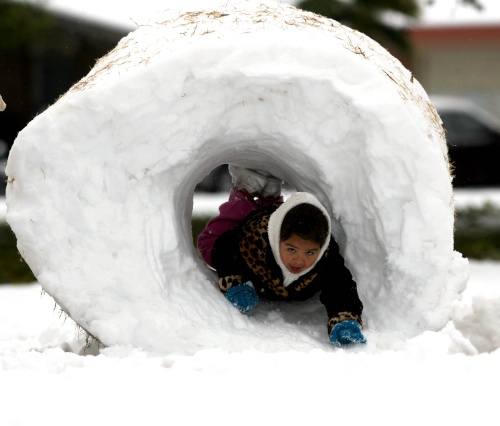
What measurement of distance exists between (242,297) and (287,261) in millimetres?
311

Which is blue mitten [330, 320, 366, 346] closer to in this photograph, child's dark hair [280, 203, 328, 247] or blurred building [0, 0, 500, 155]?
child's dark hair [280, 203, 328, 247]

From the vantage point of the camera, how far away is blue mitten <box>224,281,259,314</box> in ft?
13.1

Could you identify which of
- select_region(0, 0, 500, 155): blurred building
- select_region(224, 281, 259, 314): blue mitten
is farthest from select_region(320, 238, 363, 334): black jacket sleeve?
select_region(0, 0, 500, 155): blurred building

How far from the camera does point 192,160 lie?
12.3ft

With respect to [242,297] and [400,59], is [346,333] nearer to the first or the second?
[242,297]

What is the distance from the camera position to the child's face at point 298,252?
12.3ft

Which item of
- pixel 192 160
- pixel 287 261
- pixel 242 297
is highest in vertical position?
pixel 192 160

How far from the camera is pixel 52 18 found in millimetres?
16188

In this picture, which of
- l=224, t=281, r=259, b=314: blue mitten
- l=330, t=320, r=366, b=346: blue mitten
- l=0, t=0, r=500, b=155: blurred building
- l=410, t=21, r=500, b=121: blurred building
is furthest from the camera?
l=410, t=21, r=500, b=121: blurred building

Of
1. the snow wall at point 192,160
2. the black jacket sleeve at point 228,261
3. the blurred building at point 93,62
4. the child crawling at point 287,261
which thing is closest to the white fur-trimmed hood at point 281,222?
the child crawling at point 287,261

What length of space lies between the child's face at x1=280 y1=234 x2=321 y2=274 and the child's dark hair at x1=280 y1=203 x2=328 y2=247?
2 centimetres

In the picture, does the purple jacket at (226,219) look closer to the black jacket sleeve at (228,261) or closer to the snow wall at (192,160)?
the black jacket sleeve at (228,261)

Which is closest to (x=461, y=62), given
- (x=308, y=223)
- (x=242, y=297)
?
(x=242, y=297)

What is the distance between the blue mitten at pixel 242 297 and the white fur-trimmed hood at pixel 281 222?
0.63ft
